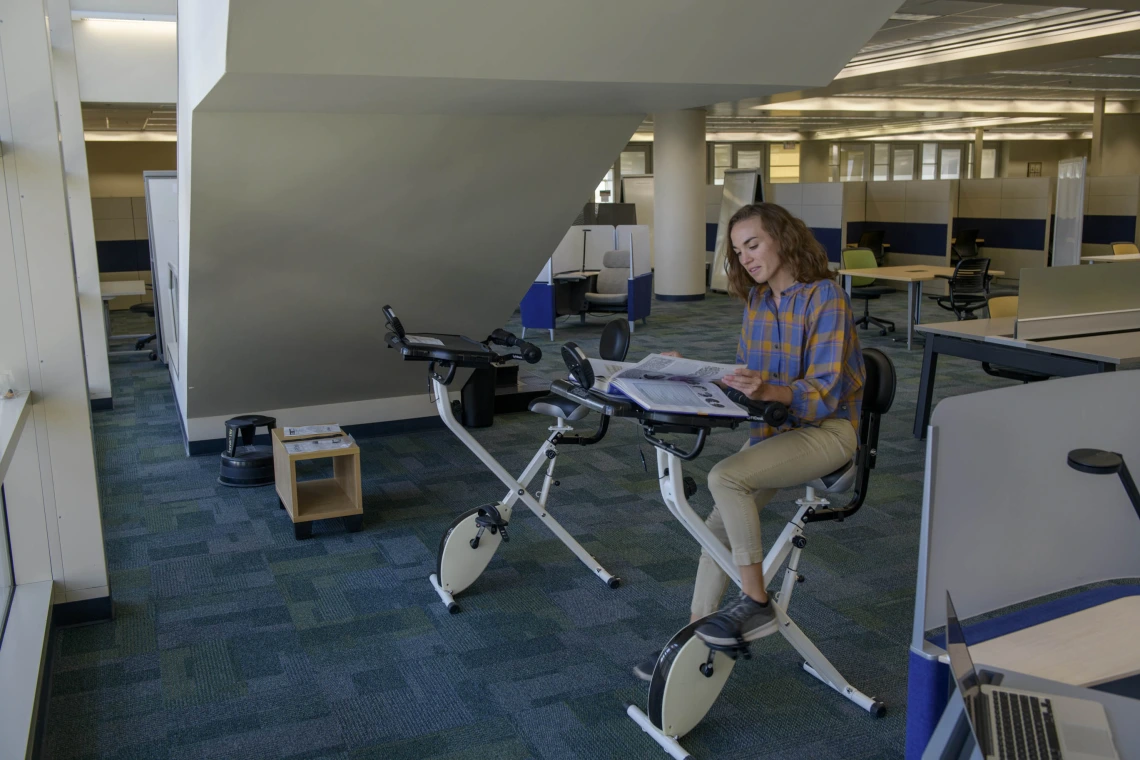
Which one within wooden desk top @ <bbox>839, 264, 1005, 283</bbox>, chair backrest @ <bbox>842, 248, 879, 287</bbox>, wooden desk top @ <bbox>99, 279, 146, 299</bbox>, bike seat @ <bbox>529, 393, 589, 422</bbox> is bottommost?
wooden desk top @ <bbox>99, 279, 146, 299</bbox>

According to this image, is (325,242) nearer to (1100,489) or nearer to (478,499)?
(478,499)

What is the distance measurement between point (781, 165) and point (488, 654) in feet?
84.3

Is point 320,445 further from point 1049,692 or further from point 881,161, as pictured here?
point 881,161

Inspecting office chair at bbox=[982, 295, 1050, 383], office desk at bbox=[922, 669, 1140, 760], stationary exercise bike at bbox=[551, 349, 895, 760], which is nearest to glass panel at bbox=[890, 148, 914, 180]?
office chair at bbox=[982, 295, 1050, 383]

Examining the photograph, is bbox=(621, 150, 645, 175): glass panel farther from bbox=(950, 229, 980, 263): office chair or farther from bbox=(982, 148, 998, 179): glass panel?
bbox=(950, 229, 980, 263): office chair

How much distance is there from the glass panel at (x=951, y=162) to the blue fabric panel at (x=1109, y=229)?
551 inches

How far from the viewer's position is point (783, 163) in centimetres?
2711

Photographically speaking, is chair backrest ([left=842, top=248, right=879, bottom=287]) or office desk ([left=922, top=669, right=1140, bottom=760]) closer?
office desk ([left=922, top=669, right=1140, bottom=760])

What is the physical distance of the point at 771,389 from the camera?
7.95ft

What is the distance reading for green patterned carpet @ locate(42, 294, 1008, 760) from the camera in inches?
108

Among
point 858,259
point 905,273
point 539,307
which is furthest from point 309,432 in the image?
point 858,259

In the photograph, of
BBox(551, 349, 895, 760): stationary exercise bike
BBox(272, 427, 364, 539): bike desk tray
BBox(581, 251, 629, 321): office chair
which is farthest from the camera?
BBox(581, 251, 629, 321): office chair

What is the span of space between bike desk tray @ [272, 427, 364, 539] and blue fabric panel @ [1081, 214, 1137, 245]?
A: 1240 cm

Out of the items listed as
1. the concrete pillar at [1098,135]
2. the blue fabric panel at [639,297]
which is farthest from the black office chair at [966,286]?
the concrete pillar at [1098,135]
